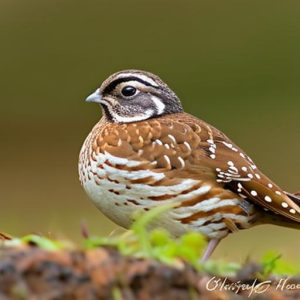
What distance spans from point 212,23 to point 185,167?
1808cm

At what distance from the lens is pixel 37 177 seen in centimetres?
1897

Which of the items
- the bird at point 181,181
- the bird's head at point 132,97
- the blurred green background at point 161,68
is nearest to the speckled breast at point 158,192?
the bird at point 181,181

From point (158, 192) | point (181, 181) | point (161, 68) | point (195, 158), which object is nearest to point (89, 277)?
point (158, 192)

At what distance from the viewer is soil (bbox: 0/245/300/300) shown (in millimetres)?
5730

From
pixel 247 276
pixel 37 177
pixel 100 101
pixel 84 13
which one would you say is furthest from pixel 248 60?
pixel 247 276

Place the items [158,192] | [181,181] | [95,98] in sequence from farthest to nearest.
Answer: [95,98] < [181,181] < [158,192]

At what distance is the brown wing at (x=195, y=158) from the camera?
8500 mm

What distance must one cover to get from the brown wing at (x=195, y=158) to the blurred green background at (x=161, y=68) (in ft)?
30.5

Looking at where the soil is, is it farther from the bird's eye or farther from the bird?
the bird's eye

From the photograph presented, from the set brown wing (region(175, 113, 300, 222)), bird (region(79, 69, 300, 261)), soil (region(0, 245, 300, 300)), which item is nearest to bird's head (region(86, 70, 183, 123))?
bird (region(79, 69, 300, 261))

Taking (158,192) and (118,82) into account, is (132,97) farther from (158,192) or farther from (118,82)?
(158,192)

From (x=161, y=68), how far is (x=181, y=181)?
15841mm

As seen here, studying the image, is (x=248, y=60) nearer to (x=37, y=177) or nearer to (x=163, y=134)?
(x=37, y=177)

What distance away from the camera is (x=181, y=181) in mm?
8398
